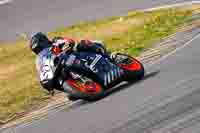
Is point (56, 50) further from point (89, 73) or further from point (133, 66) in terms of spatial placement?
point (133, 66)

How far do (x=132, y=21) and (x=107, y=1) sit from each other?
3936mm

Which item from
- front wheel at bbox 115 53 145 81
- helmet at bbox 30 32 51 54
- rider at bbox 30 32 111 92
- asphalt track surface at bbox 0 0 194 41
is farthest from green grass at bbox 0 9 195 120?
front wheel at bbox 115 53 145 81

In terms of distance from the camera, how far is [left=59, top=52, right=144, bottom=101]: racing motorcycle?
12.9m

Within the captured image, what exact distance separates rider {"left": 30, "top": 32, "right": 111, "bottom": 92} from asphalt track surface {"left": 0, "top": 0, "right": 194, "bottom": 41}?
25.3 feet

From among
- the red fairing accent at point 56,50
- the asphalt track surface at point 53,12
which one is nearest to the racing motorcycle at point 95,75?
the red fairing accent at point 56,50

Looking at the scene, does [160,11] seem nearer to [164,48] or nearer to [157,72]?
[164,48]

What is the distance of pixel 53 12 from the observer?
24.1m

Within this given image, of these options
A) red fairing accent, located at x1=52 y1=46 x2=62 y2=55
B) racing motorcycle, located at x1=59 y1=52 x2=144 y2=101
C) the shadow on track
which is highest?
red fairing accent, located at x1=52 y1=46 x2=62 y2=55

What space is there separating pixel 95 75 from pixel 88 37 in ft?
21.9

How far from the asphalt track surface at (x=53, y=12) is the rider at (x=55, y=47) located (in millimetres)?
7711

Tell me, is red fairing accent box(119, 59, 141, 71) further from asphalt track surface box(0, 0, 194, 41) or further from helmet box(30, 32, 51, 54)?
asphalt track surface box(0, 0, 194, 41)

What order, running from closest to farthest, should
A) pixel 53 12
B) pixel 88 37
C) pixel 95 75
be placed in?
pixel 95 75 < pixel 88 37 < pixel 53 12

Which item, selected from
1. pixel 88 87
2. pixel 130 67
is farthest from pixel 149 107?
pixel 130 67

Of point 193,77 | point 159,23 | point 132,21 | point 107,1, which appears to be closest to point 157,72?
point 193,77
